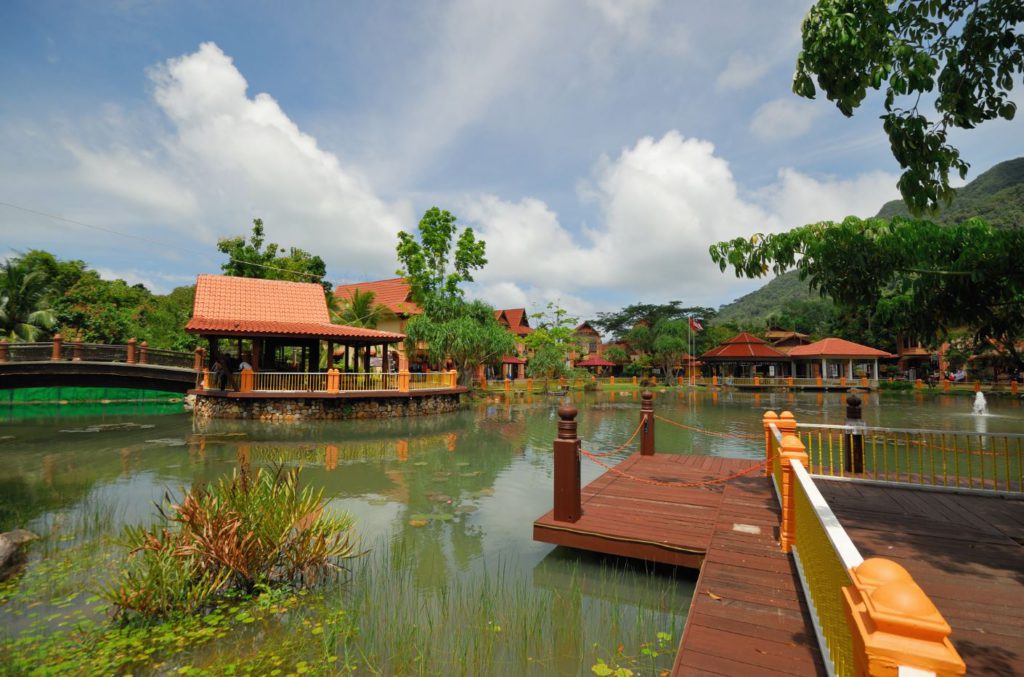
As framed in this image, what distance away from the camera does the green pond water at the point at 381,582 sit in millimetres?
3822

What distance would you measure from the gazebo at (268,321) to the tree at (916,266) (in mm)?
17389

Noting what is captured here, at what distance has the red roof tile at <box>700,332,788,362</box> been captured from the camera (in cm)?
4309

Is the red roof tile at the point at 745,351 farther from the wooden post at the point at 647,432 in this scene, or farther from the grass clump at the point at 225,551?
the grass clump at the point at 225,551

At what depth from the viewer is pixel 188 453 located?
13023 mm

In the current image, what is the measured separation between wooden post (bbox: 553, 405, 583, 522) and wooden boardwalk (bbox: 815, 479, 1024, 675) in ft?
8.65

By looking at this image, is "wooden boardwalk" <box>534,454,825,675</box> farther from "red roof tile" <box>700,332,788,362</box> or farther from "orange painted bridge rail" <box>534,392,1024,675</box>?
"red roof tile" <box>700,332,788,362</box>

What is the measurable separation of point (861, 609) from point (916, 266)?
5680 mm

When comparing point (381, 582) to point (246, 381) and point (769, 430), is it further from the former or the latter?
point (246, 381)

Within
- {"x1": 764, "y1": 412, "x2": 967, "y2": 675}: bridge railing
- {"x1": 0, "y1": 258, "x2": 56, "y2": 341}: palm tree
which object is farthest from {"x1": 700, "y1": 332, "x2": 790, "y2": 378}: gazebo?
{"x1": 0, "y1": 258, "x2": 56, "y2": 341}: palm tree

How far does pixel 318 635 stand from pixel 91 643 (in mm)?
1712

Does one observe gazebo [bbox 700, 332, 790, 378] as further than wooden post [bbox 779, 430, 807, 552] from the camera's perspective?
Yes

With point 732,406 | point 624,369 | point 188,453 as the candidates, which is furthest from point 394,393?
point 624,369

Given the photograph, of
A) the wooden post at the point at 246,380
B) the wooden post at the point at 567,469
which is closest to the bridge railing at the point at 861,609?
the wooden post at the point at 567,469

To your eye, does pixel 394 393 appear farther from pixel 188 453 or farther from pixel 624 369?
pixel 624 369
